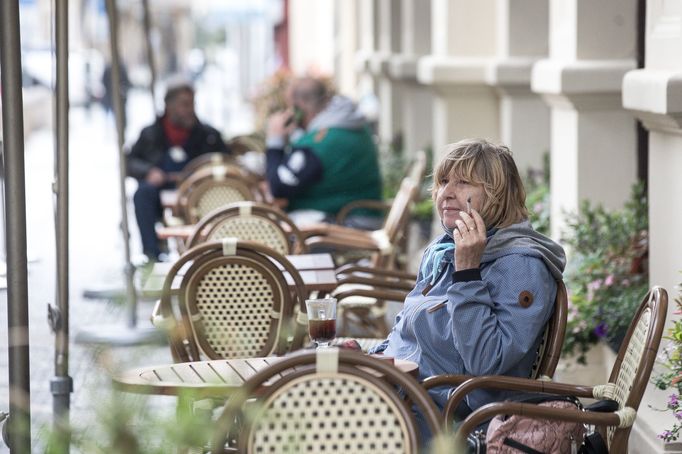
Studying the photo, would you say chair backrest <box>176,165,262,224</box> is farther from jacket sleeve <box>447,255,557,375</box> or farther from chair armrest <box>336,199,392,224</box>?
jacket sleeve <box>447,255,557,375</box>

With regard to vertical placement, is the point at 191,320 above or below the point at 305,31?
below

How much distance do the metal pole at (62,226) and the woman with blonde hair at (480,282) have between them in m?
1.81

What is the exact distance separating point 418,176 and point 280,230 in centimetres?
223

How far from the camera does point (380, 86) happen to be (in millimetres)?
16500

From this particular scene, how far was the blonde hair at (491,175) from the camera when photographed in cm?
384

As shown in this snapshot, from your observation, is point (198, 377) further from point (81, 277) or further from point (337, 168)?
point (81, 277)

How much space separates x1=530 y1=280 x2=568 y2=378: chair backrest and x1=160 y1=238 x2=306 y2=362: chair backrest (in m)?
1.21

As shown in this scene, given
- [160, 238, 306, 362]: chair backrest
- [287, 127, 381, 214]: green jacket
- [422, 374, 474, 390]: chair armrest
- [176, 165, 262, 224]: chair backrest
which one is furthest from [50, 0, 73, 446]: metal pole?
[287, 127, 381, 214]: green jacket

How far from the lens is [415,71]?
12.5 metres

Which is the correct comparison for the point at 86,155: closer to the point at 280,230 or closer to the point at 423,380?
the point at 280,230

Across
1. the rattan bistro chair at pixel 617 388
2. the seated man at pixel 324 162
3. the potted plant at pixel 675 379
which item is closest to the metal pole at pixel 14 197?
the rattan bistro chair at pixel 617 388

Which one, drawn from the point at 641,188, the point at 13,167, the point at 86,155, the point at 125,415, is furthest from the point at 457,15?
the point at 86,155

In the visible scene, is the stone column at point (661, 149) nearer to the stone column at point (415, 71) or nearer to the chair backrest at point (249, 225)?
the chair backrest at point (249, 225)

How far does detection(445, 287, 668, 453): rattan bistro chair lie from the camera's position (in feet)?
10.9
